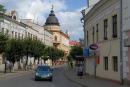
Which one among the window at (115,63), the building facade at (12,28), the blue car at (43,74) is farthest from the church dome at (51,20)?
the window at (115,63)

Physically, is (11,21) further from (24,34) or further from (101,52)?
(101,52)

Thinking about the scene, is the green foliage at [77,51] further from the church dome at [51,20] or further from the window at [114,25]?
the church dome at [51,20]

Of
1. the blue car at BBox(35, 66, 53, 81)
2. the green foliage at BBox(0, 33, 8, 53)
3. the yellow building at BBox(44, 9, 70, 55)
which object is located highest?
the yellow building at BBox(44, 9, 70, 55)

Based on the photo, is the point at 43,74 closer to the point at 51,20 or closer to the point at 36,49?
the point at 36,49

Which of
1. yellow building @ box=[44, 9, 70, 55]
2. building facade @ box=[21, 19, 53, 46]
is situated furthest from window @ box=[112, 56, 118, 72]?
yellow building @ box=[44, 9, 70, 55]

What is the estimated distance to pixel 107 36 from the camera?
119ft

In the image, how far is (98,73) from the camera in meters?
40.7

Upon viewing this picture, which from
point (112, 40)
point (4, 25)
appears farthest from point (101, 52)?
point (4, 25)

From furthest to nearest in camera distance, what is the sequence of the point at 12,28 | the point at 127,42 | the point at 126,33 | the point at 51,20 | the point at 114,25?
the point at 51,20 < the point at 12,28 < the point at 114,25 < the point at 126,33 < the point at 127,42

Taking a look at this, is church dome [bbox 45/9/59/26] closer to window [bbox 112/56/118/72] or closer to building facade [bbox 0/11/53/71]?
building facade [bbox 0/11/53/71]

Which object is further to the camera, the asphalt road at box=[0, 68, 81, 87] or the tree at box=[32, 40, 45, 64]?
the tree at box=[32, 40, 45, 64]

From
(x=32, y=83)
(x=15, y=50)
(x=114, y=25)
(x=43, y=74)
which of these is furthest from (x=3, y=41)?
(x=114, y=25)

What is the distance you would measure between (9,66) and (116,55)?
116 feet

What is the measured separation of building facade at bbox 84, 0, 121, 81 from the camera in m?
32.2
